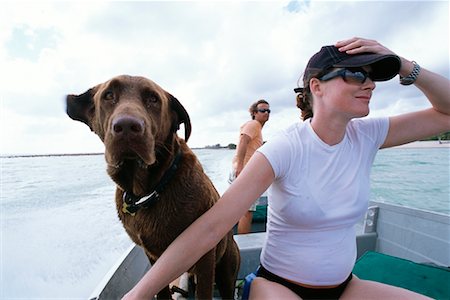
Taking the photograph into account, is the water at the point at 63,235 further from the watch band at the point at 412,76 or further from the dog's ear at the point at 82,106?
the watch band at the point at 412,76

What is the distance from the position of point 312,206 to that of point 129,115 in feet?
3.12

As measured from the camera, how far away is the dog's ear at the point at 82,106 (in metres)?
1.69

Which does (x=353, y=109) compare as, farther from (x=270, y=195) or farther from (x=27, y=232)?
(x=27, y=232)

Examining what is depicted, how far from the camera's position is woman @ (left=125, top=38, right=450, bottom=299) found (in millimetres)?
1300

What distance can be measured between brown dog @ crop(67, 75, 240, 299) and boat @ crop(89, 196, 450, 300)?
0.65 metres

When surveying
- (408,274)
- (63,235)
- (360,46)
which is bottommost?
(63,235)

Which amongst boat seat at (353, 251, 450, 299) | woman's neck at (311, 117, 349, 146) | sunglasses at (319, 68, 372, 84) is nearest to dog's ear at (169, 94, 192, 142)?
woman's neck at (311, 117, 349, 146)

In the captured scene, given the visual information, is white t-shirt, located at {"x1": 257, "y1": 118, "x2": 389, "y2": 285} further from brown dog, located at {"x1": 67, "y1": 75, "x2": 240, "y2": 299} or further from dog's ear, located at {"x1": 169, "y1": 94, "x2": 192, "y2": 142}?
dog's ear, located at {"x1": 169, "y1": 94, "x2": 192, "y2": 142}

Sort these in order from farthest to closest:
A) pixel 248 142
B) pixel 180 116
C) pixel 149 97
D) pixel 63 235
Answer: pixel 63 235 → pixel 248 142 → pixel 180 116 → pixel 149 97

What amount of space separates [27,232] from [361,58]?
7035mm

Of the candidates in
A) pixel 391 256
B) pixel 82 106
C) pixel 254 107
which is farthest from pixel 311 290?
pixel 254 107

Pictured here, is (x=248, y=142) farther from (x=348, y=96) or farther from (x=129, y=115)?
(x=129, y=115)

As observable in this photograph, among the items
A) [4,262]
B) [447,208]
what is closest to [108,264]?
[4,262]

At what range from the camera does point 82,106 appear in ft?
5.64
